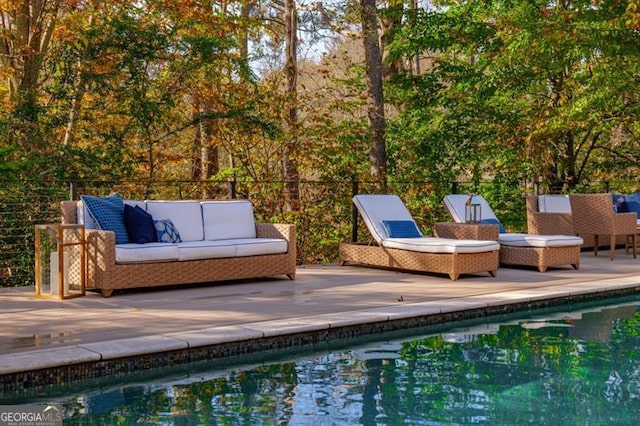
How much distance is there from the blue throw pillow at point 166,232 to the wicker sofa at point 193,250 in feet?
0.33

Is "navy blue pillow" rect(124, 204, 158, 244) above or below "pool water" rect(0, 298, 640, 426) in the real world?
above

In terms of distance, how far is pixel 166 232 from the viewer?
7559mm

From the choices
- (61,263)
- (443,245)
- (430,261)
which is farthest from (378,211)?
(61,263)

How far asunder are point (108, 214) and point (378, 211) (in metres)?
3.22

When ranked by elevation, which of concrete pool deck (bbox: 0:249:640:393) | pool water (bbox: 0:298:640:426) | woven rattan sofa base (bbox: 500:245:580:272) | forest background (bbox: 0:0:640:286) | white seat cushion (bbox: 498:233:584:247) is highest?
forest background (bbox: 0:0:640:286)

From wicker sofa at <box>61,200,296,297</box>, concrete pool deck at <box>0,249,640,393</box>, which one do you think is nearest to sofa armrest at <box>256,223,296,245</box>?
wicker sofa at <box>61,200,296,297</box>

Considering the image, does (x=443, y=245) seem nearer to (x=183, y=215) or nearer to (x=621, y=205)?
(x=183, y=215)

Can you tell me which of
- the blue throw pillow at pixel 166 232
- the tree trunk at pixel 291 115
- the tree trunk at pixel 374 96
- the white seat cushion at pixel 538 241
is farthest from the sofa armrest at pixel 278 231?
the tree trunk at pixel 374 96

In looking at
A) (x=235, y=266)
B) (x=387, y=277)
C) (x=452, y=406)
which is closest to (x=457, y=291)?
(x=387, y=277)

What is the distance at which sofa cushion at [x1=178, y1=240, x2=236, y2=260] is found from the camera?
737 centimetres

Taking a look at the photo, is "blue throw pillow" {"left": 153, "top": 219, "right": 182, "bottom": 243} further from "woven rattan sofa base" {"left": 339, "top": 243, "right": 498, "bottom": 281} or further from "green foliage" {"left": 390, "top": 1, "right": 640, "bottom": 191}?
"green foliage" {"left": 390, "top": 1, "right": 640, "bottom": 191}

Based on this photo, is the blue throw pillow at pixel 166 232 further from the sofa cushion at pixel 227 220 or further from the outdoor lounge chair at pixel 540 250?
the outdoor lounge chair at pixel 540 250

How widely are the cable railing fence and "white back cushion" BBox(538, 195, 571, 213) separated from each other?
4.02ft

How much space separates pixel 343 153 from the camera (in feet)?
42.4
